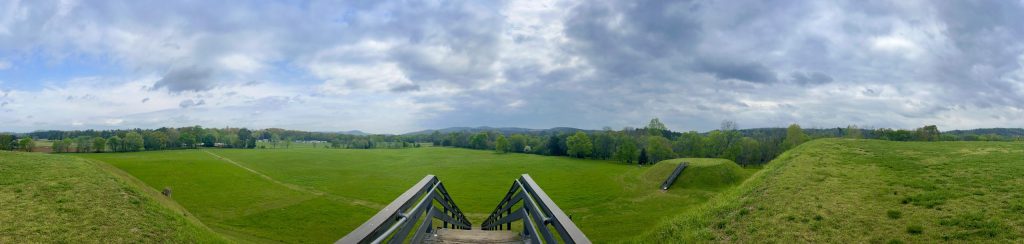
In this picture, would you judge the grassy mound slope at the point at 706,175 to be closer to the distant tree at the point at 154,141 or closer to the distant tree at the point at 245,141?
the distant tree at the point at 154,141

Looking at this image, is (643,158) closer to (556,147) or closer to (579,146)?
(579,146)

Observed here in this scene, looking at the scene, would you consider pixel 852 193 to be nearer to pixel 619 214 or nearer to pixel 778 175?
pixel 778 175

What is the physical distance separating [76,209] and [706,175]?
46.3 m

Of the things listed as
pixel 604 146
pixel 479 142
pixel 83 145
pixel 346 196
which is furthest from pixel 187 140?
pixel 604 146

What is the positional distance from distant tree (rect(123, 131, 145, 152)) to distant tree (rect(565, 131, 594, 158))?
3825 inches

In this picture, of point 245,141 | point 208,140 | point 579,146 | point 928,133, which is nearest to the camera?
point 928,133

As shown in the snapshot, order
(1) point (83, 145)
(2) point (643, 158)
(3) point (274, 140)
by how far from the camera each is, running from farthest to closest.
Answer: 1. (3) point (274, 140)
2. (1) point (83, 145)
3. (2) point (643, 158)

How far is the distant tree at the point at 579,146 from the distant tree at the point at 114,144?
9871 cm

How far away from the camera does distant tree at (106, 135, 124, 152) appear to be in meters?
95.1

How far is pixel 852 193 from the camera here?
13031 millimetres

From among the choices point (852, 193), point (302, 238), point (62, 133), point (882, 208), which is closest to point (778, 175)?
point (852, 193)

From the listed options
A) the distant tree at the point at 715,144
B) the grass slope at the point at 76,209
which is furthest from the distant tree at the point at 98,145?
the distant tree at the point at 715,144

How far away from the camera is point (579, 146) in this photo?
335 feet

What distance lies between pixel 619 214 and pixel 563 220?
3269cm
